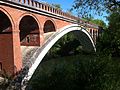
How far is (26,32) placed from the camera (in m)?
23.2

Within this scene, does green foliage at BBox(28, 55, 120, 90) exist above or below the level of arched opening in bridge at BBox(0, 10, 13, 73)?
below

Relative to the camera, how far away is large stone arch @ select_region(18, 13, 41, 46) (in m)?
22.1

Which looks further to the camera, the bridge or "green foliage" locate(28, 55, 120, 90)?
the bridge

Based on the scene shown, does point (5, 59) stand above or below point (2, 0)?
below

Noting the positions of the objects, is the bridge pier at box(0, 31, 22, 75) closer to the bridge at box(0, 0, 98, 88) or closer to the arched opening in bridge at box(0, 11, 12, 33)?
the bridge at box(0, 0, 98, 88)

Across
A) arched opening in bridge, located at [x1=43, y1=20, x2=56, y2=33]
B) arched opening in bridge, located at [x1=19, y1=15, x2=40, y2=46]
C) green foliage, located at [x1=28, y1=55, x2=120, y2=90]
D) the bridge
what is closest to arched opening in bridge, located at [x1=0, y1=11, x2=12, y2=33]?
the bridge

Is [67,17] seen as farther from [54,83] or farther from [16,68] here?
[54,83]

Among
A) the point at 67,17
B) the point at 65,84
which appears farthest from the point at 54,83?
the point at 67,17

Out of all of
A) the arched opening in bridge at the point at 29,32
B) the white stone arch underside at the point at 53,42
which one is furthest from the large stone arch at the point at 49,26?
the arched opening in bridge at the point at 29,32

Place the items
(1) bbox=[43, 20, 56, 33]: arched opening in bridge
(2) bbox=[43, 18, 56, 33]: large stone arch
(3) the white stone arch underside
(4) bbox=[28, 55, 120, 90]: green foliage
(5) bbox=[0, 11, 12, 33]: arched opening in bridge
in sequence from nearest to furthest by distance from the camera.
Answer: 1. (4) bbox=[28, 55, 120, 90]: green foliage
2. (5) bbox=[0, 11, 12, 33]: arched opening in bridge
3. (3) the white stone arch underside
4. (2) bbox=[43, 18, 56, 33]: large stone arch
5. (1) bbox=[43, 20, 56, 33]: arched opening in bridge

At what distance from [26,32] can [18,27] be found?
14.7ft

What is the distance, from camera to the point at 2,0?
16844 millimetres

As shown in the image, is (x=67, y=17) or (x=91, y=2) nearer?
(x=91, y=2)

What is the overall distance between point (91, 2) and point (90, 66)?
3414mm
